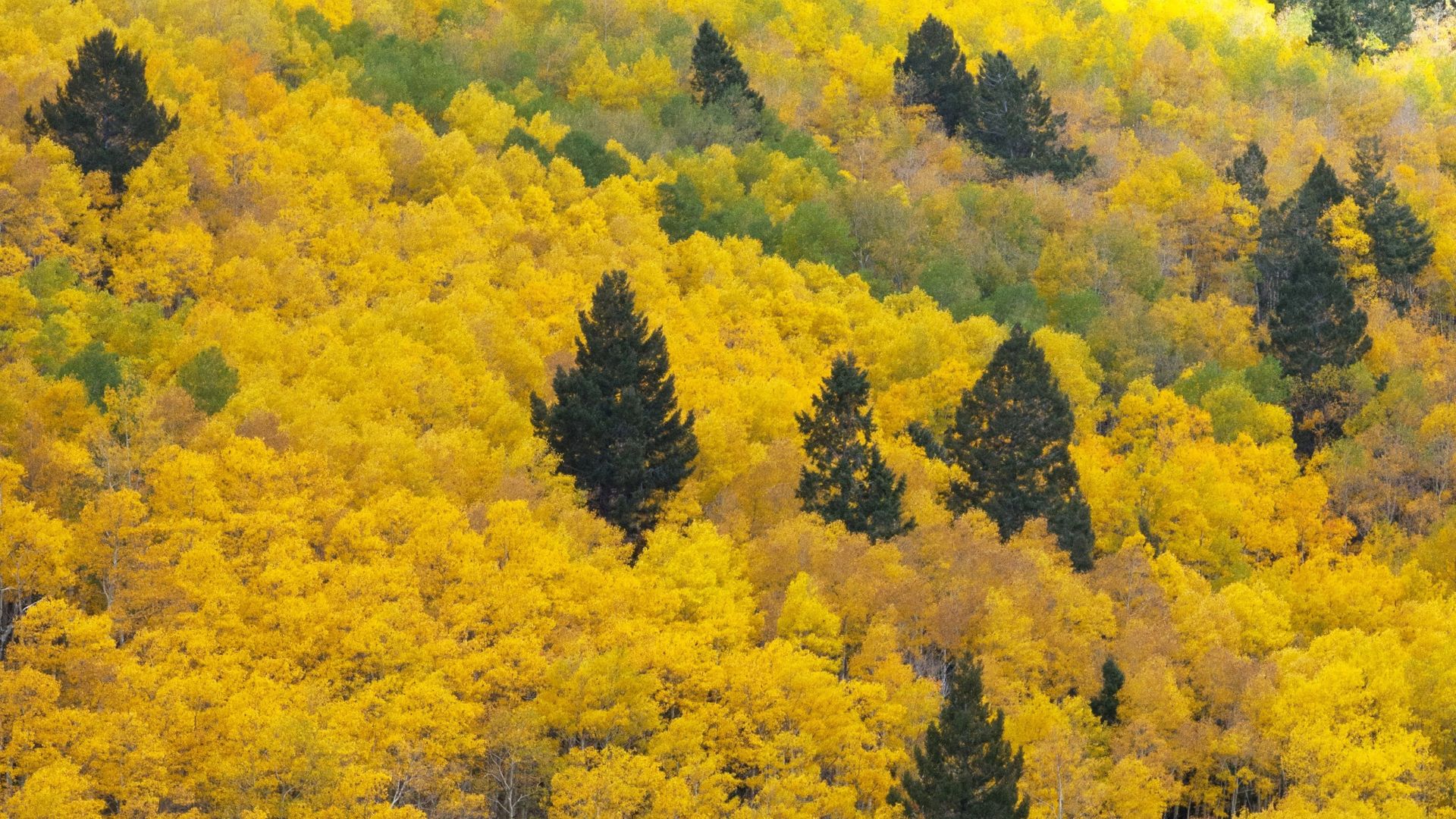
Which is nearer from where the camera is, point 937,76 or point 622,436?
point 622,436

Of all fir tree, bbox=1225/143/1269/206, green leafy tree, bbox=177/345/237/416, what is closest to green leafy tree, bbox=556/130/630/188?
fir tree, bbox=1225/143/1269/206

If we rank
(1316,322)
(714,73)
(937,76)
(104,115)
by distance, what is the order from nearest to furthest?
1. (104,115)
2. (1316,322)
3. (714,73)
4. (937,76)

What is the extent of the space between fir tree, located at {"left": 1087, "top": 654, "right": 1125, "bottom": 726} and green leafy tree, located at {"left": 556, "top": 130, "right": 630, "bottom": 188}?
2275 inches

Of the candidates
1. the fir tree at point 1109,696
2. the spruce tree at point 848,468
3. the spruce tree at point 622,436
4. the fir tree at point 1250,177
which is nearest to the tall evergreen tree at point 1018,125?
the fir tree at point 1250,177

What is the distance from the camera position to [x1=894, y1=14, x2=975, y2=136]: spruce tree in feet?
466

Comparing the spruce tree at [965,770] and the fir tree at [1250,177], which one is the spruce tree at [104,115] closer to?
the spruce tree at [965,770]

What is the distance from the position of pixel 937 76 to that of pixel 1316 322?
1730 inches

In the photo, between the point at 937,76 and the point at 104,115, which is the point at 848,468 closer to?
the point at 104,115

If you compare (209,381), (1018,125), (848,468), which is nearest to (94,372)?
(209,381)

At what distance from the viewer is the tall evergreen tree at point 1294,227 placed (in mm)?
119875

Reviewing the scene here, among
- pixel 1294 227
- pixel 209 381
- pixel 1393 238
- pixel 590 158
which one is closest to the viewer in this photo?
pixel 209 381

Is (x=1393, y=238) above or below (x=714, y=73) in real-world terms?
below

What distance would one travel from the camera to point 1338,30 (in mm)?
164500

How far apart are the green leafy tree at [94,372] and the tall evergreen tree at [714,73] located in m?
67.8
